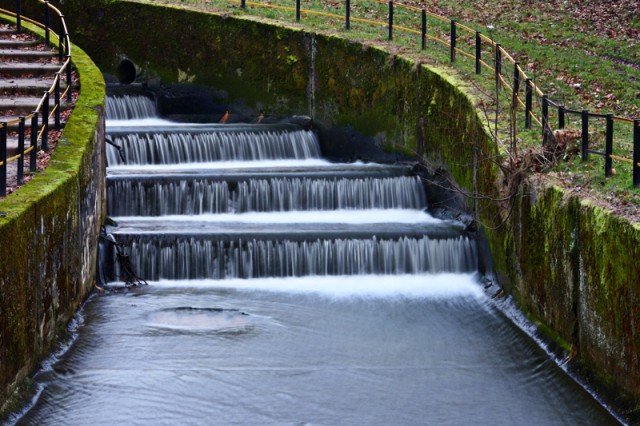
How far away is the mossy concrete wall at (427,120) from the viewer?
14977mm

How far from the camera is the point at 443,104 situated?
77.9 feet

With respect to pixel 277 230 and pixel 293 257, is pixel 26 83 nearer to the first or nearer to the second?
pixel 277 230

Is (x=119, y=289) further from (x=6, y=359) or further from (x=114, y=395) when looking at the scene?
(x=6, y=359)

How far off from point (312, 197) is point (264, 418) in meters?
9.53

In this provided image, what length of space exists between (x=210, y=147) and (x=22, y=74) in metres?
4.44

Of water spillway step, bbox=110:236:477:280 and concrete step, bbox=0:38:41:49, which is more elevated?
concrete step, bbox=0:38:41:49

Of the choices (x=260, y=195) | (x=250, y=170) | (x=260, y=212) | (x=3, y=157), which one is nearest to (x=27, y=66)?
(x=250, y=170)

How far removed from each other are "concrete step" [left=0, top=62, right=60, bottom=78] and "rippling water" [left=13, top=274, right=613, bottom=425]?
5.87 m

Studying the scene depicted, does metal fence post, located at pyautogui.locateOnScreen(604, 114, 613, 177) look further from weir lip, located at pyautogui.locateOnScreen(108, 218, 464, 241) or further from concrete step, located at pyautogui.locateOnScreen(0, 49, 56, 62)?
concrete step, located at pyautogui.locateOnScreen(0, 49, 56, 62)

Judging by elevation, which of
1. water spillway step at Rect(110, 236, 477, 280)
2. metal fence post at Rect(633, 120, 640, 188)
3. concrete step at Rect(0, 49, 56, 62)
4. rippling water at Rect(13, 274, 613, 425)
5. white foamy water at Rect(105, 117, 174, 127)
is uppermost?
concrete step at Rect(0, 49, 56, 62)

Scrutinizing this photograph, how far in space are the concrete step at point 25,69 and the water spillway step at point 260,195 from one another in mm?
2827

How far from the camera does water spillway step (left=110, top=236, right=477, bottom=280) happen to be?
20734 mm

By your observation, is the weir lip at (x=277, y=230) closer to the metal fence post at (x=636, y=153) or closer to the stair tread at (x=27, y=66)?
the stair tread at (x=27, y=66)

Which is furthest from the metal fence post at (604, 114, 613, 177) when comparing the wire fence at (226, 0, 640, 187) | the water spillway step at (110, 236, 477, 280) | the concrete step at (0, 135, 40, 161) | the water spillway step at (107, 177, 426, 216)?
the concrete step at (0, 135, 40, 161)
